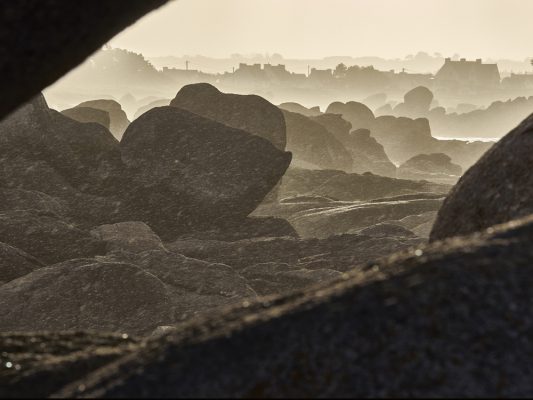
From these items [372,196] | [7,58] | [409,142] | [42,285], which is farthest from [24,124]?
[409,142]

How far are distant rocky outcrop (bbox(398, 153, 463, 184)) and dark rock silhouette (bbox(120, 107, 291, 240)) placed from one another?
5740 cm

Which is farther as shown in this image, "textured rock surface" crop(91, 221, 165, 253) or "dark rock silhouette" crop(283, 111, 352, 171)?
"dark rock silhouette" crop(283, 111, 352, 171)

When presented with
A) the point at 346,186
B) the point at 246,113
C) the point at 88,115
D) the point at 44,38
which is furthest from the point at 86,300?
the point at 346,186

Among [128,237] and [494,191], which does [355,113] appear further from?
[494,191]

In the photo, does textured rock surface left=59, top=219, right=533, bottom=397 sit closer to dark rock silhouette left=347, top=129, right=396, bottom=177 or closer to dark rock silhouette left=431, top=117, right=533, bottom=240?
dark rock silhouette left=431, top=117, right=533, bottom=240

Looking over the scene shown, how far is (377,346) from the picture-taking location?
14.9ft

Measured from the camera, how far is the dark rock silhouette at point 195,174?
3394 centimetres

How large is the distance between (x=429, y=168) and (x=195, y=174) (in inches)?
2536

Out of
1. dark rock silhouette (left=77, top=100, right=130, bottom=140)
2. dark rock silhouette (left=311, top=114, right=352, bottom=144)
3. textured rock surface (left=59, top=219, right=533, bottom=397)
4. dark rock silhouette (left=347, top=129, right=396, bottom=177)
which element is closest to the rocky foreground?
textured rock surface (left=59, top=219, right=533, bottom=397)

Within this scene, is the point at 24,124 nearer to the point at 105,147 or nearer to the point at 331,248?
the point at 105,147

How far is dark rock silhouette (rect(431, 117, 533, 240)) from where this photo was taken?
9250mm

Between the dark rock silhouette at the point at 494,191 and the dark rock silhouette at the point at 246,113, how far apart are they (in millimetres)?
31840

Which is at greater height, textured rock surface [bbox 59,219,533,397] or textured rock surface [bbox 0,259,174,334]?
textured rock surface [bbox 59,219,533,397]

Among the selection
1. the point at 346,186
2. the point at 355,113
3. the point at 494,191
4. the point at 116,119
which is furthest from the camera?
the point at 355,113
